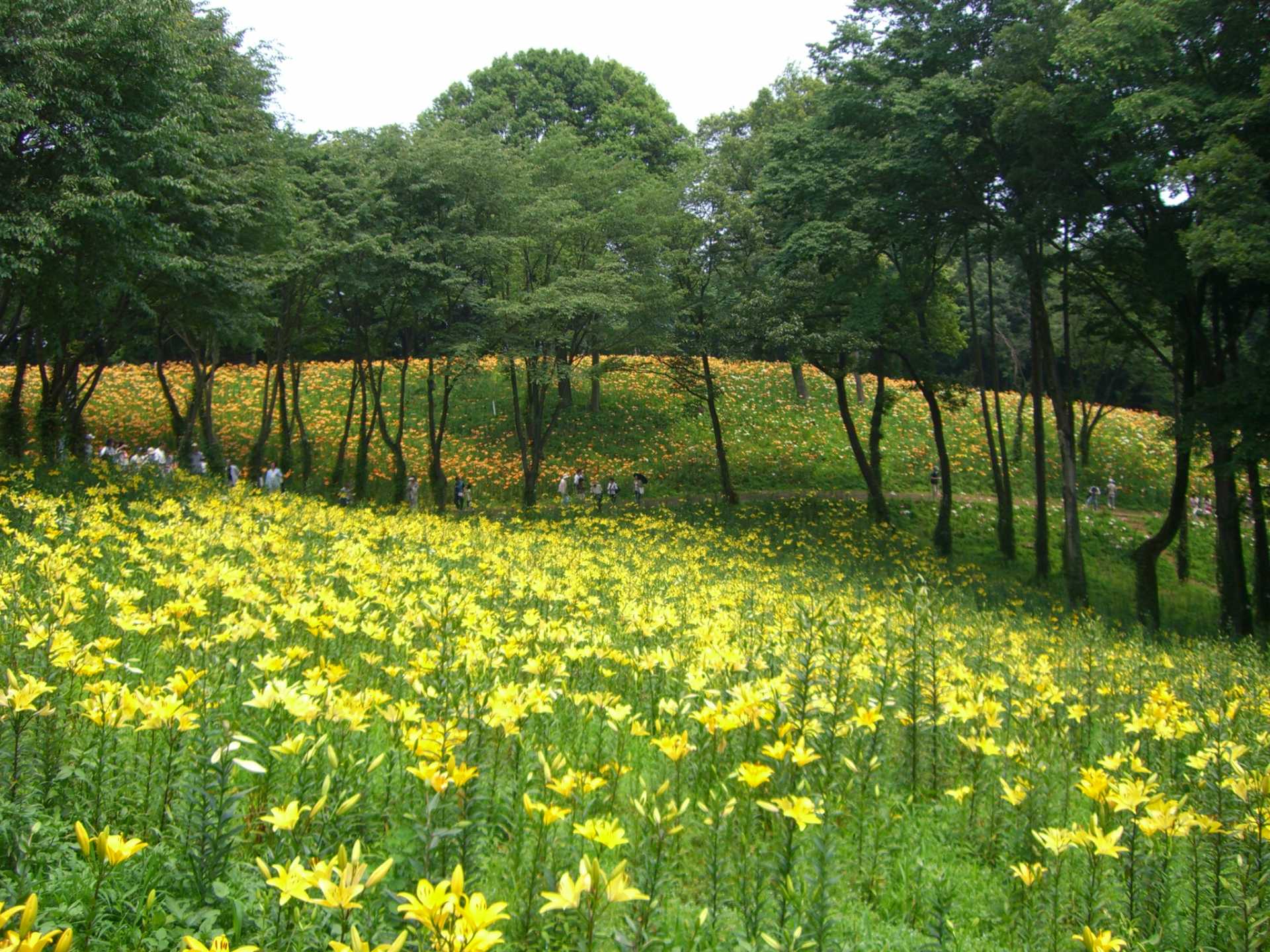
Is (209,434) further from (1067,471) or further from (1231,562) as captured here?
(1231,562)

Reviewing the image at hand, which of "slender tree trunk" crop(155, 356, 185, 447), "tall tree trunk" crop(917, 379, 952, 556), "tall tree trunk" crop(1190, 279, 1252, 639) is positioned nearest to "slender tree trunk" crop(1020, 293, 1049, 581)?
"tall tree trunk" crop(917, 379, 952, 556)

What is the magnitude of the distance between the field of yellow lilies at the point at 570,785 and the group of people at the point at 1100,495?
24240mm

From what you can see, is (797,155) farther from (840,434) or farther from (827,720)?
(827,720)

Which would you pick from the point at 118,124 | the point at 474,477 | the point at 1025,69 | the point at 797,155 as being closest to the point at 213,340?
the point at 474,477

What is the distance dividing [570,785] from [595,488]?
21820 mm

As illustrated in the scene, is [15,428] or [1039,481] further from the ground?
[15,428]

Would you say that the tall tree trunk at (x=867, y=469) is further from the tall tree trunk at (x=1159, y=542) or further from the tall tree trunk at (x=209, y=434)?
the tall tree trunk at (x=209, y=434)

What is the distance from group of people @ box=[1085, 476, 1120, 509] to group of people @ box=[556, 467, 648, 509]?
607 inches

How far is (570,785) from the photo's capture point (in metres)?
2.35

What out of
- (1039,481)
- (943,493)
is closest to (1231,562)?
(1039,481)

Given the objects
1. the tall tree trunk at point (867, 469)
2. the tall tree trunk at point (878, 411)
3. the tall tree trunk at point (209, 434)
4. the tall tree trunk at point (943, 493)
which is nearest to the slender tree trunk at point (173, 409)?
the tall tree trunk at point (209, 434)

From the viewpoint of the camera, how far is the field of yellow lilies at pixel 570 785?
2260mm

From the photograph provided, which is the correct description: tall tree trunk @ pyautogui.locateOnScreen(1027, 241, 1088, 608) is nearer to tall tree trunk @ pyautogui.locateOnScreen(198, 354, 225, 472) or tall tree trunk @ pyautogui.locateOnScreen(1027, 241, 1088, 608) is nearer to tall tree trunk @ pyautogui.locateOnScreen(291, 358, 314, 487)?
tall tree trunk @ pyautogui.locateOnScreen(291, 358, 314, 487)

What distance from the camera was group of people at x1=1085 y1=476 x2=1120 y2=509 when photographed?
27.6m
